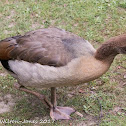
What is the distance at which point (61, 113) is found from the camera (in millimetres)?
4609

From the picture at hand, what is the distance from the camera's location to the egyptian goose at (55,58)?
3904 mm

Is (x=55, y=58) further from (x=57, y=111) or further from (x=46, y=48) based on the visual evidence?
(x=57, y=111)

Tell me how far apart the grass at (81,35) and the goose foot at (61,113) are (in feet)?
0.35

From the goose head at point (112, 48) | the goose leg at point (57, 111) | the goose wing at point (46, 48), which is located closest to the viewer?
the goose head at point (112, 48)

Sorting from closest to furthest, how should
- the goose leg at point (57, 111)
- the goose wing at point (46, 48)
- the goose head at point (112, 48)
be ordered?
the goose head at point (112, 48)
the goose wing at point (46, 48)
the goose leg at point (57, 111)

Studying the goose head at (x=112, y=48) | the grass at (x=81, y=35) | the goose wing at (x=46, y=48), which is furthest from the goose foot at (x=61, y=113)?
the goose head at (x=112, y=48)

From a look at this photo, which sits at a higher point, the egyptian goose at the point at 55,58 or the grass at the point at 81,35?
the egyptian goose at the point at 55,58

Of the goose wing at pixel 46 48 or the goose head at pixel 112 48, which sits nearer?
the goose head at pixel 112 48

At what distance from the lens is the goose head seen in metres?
3.82

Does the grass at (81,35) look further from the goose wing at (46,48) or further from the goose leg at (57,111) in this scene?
the goose wing at (46,48)

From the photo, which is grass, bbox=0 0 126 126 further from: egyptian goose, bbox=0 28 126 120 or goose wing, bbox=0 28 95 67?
goose wing, bbox=0 28 95 67

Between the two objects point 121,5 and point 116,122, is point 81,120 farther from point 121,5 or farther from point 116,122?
point 121,5

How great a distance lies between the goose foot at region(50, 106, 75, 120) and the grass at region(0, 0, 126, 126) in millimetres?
107

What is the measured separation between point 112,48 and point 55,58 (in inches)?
34.6
